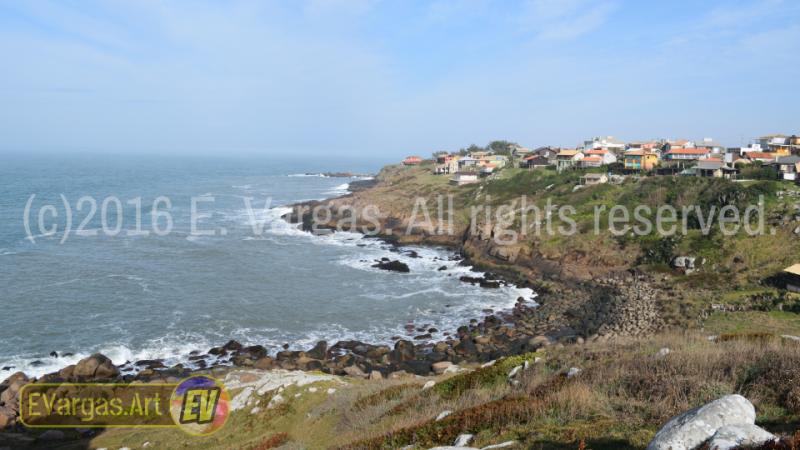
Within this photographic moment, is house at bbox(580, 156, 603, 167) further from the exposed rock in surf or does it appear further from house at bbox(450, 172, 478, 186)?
the exposed rock in surf

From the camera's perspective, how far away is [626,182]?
63812 mm

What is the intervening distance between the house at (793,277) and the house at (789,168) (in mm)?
27599

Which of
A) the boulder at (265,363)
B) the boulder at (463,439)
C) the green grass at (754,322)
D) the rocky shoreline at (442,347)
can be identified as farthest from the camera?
the boulder at (265,363)

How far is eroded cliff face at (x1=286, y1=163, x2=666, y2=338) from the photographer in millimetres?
33750

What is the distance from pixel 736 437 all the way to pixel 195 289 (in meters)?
40.0

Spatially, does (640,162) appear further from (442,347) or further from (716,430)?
(716,430)

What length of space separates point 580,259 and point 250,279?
97.3 feet

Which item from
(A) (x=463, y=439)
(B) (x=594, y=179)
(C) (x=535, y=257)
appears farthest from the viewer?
(B) (x=594, y=179)

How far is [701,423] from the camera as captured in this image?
22.7ft

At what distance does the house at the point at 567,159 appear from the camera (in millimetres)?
82625

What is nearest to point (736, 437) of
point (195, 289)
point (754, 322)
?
point (754, 322)

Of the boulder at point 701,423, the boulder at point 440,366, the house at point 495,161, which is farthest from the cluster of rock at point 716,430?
the house at point 495,161

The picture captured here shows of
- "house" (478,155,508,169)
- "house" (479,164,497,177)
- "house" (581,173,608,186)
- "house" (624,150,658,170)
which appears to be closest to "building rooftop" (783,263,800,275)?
"house" (581,173,608,186)

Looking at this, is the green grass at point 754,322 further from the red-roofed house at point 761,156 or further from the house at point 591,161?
the house at point 591,161
